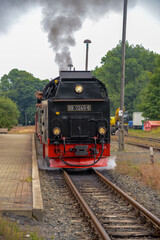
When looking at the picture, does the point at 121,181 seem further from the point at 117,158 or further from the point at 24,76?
the point at 24,76

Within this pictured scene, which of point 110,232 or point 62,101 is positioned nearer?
point 110,232

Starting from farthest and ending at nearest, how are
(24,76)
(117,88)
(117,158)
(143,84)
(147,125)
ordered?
1. (24,76)
2. (117,88)
3. (143,84)
4. (147,125)
5. (117,158)

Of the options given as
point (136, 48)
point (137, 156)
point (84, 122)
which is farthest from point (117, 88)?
point (84, 122)

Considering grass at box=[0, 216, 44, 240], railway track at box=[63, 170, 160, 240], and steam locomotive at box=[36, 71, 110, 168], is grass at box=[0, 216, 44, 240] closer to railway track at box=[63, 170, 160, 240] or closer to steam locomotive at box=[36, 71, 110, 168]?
railway track at box=[63, 170, 160, 240]

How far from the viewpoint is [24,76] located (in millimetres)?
119875

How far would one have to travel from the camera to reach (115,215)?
726 cm

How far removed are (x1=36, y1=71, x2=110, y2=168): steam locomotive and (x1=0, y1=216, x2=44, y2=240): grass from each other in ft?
18.9

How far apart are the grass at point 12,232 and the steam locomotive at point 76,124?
5766 mm

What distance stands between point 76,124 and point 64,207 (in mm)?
4437

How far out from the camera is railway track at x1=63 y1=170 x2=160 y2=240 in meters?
6.13

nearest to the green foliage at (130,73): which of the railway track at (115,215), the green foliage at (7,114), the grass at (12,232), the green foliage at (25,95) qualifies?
the green foliage at (7,114)

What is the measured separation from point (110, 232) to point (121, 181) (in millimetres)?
5016

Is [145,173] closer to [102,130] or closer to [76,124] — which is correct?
[102,130]

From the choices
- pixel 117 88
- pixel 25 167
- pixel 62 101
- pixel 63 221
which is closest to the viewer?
pixel 63 221
